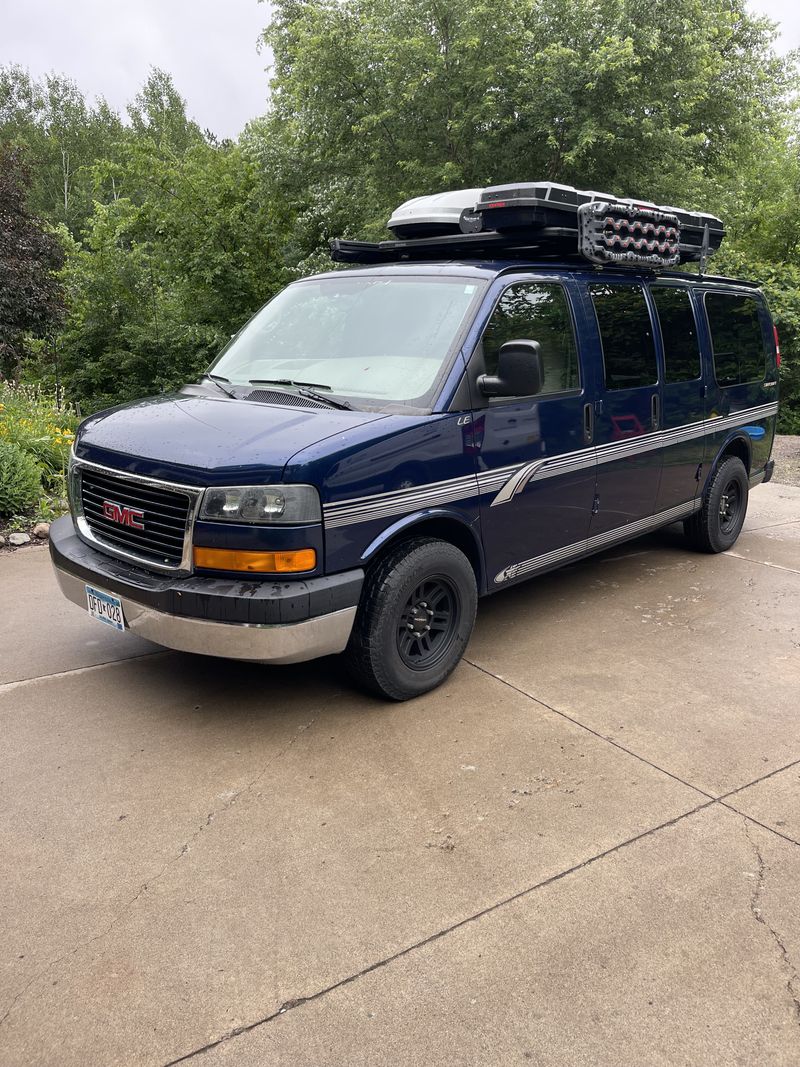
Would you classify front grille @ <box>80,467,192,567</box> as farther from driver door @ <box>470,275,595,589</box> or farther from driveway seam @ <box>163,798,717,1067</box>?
driveway seam @ <box>163,798,717,1067</box>

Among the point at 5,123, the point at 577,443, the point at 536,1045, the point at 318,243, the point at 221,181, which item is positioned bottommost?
the point at 536,1045

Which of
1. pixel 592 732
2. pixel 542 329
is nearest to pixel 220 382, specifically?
pixel 542 329

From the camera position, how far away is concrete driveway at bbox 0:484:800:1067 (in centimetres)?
226

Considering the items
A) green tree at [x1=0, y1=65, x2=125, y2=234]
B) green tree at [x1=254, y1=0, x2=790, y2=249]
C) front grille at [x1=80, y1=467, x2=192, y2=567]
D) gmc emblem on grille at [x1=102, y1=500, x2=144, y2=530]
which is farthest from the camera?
green tree at [x1=0, y1=65, x2=125, y2=234]

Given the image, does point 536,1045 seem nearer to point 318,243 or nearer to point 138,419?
point 138,419

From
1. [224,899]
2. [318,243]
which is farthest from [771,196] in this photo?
[224,899]

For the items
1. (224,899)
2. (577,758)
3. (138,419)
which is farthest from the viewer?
(138,419)

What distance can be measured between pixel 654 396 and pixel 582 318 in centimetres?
88

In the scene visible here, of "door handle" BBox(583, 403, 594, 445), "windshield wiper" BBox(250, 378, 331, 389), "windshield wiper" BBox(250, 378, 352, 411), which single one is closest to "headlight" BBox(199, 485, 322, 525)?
"windshield wiper" BBox(250, 378, 352, 411)

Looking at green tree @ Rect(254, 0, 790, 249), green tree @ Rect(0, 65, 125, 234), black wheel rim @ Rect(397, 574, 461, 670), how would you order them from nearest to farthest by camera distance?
black wheel rim @ Rect(397, 574, 461, 670), green tree @ Rect(254, 0, 790, 249), green tree @ Rect(0, 65, 125, 234)

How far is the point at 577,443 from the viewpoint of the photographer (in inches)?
187

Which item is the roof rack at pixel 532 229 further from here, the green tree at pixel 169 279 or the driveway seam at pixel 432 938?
the green tree at pixel 169 279

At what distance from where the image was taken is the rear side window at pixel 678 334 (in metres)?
5.52

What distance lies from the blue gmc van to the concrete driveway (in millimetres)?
472
